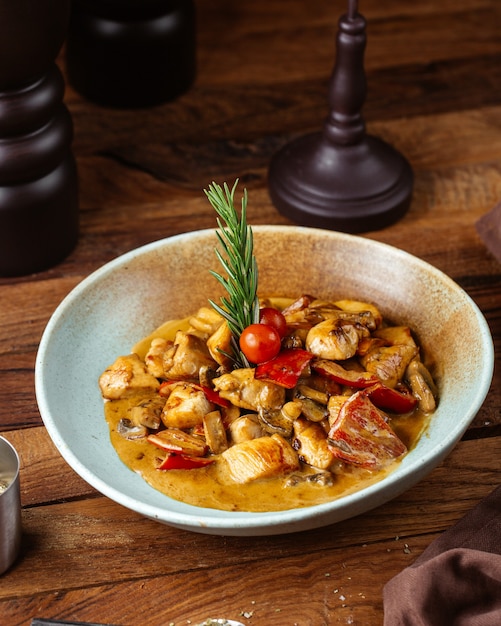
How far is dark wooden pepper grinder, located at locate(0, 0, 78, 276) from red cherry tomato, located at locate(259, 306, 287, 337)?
21.7 inches

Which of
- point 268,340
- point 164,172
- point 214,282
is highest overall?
point 268,340

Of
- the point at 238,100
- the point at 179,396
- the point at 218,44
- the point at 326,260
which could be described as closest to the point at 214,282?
the point at 326,260

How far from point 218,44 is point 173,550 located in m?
1.62

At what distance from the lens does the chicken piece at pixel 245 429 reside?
4.19 feet

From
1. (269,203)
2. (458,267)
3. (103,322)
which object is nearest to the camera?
(103,322)

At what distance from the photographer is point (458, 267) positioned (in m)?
1.81

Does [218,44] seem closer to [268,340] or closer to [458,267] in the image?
[458,267]

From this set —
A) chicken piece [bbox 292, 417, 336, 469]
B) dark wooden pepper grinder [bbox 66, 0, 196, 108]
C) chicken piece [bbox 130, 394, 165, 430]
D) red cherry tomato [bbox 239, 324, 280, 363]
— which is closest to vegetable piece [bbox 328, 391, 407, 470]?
chicken piece [bbox 292, 417, 336, 469]

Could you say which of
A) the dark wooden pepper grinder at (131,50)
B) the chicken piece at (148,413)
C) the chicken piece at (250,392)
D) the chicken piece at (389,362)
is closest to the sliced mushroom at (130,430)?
the chicken piece at (148,413)

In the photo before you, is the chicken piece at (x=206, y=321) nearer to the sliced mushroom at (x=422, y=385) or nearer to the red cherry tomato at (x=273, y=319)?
the red cherry tomato at (x=273, y=319)

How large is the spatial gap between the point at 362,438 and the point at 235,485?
17 centimetres

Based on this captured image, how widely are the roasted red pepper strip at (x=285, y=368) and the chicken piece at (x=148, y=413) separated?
0.48 feet

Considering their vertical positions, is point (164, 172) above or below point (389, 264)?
below

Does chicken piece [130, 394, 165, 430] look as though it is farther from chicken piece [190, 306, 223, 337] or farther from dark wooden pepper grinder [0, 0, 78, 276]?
dark wooden pepper grinder [0, 0, 78, 276]
